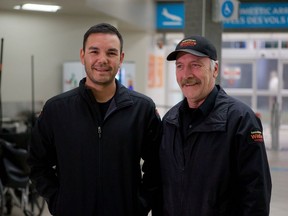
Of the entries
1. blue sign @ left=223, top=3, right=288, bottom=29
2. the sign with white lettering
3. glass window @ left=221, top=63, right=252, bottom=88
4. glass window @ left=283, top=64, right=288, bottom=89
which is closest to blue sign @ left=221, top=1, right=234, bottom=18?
the sign with white lettering

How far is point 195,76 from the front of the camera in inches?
77.9

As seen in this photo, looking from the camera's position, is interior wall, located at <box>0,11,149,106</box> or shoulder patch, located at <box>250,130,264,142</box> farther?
interior wall, located at <box>0,11,149,106</box>

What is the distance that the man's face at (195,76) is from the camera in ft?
6.49

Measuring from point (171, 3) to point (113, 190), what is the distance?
28.5 feet

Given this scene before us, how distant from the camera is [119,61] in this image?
83.9 inches

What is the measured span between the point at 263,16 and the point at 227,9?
3787mm

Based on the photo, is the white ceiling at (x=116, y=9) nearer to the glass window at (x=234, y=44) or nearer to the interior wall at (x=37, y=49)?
the interior wall at (x=37, y=49)

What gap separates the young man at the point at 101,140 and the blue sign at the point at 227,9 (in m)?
3.91

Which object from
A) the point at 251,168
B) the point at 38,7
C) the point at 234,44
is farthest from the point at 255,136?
the point at 234,44

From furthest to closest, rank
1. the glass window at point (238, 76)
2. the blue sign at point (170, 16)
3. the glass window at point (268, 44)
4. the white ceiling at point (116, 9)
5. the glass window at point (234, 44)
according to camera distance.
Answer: the glass window at point (238, 76) < the glass window at point (234, 44) < the glass window at point (268, 44) < the blue sign at point (170, 16) < the white ceiling at point (116, 9)

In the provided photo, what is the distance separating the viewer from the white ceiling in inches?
270

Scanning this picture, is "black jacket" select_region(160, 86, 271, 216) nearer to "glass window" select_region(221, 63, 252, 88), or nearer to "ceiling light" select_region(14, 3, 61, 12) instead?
"ceiling light" select_region(14, 3, 61, 12)

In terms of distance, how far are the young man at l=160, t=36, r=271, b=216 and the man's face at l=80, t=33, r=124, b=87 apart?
27 cm

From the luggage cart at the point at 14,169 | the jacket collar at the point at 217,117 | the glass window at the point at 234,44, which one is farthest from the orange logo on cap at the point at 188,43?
the glass window at the point at 234,44
